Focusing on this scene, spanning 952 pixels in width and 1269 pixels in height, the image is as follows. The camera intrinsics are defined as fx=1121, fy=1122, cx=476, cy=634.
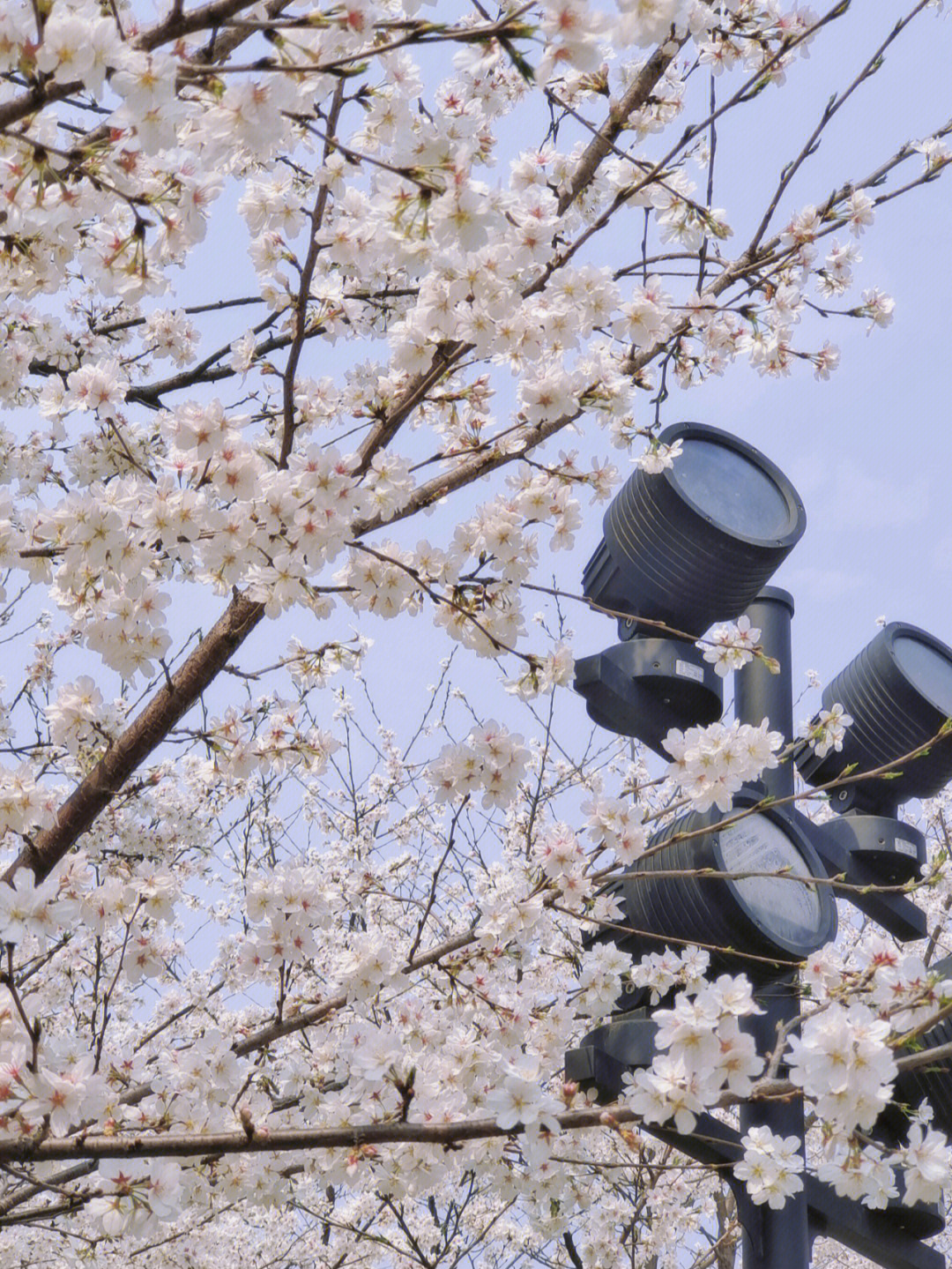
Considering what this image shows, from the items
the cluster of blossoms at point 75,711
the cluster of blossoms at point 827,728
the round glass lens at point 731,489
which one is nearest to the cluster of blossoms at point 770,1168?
the cluster of blossoms at point 827,728

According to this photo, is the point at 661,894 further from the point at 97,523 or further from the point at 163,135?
the point at 163,135

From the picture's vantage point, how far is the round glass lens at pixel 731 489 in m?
2.94

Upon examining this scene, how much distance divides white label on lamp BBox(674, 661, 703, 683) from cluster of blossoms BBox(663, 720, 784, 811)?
0.22 m

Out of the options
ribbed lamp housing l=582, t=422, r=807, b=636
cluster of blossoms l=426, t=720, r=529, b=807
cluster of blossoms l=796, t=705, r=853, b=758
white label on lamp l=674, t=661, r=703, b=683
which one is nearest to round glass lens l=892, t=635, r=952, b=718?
cluster of blossoms l=796, t=705, r=853, b=758

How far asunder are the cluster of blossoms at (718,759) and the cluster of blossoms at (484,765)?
1.39ft

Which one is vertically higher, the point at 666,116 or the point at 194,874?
the point at 666,116

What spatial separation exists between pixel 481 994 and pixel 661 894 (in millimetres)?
565

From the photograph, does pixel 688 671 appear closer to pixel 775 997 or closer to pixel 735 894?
pixel 735 894

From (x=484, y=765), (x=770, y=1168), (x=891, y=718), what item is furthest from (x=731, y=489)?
(x=770, y=1168)

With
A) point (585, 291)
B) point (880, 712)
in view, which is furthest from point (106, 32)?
point (880, 712)

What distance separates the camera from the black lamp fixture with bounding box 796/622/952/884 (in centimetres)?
320

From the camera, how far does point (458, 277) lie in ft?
7.32

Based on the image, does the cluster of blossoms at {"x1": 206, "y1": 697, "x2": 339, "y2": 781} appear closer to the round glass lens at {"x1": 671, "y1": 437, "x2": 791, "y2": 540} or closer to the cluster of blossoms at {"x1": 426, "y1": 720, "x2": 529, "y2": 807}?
the cluster of blossoms at {"x1": 426, "y1": 720, "x2": 529, "y2": 807}

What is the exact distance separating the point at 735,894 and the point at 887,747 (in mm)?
946
